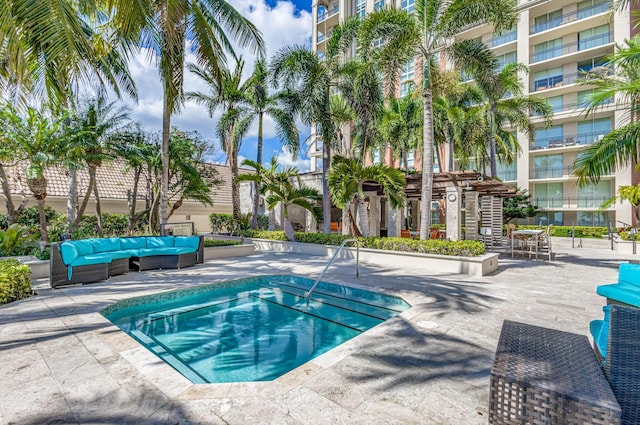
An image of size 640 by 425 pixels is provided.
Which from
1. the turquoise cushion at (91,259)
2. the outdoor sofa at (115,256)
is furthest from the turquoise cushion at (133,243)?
the turquoise cushion at (91,259)

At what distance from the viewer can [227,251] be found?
1316cm

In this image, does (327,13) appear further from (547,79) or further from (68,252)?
(68,252)

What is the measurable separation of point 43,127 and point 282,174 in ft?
29.8

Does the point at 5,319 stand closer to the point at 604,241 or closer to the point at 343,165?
the point at 343,165

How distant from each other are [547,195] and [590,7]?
1565 centimetres

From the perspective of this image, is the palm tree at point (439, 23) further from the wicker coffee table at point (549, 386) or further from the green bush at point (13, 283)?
the green bush at point (13, 283)

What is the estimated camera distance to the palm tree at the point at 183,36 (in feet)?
29.9

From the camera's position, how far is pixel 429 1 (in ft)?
36.1

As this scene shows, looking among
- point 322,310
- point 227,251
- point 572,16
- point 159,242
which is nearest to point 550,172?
point 572,16

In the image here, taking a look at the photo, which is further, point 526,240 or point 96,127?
point 526,240

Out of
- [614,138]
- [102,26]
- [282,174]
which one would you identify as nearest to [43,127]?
[102,26]

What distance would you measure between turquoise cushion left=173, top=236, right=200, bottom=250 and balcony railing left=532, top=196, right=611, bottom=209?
28.3 m

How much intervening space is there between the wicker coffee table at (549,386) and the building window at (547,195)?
29395 millimetres

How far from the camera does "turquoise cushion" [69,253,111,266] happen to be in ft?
25.4
